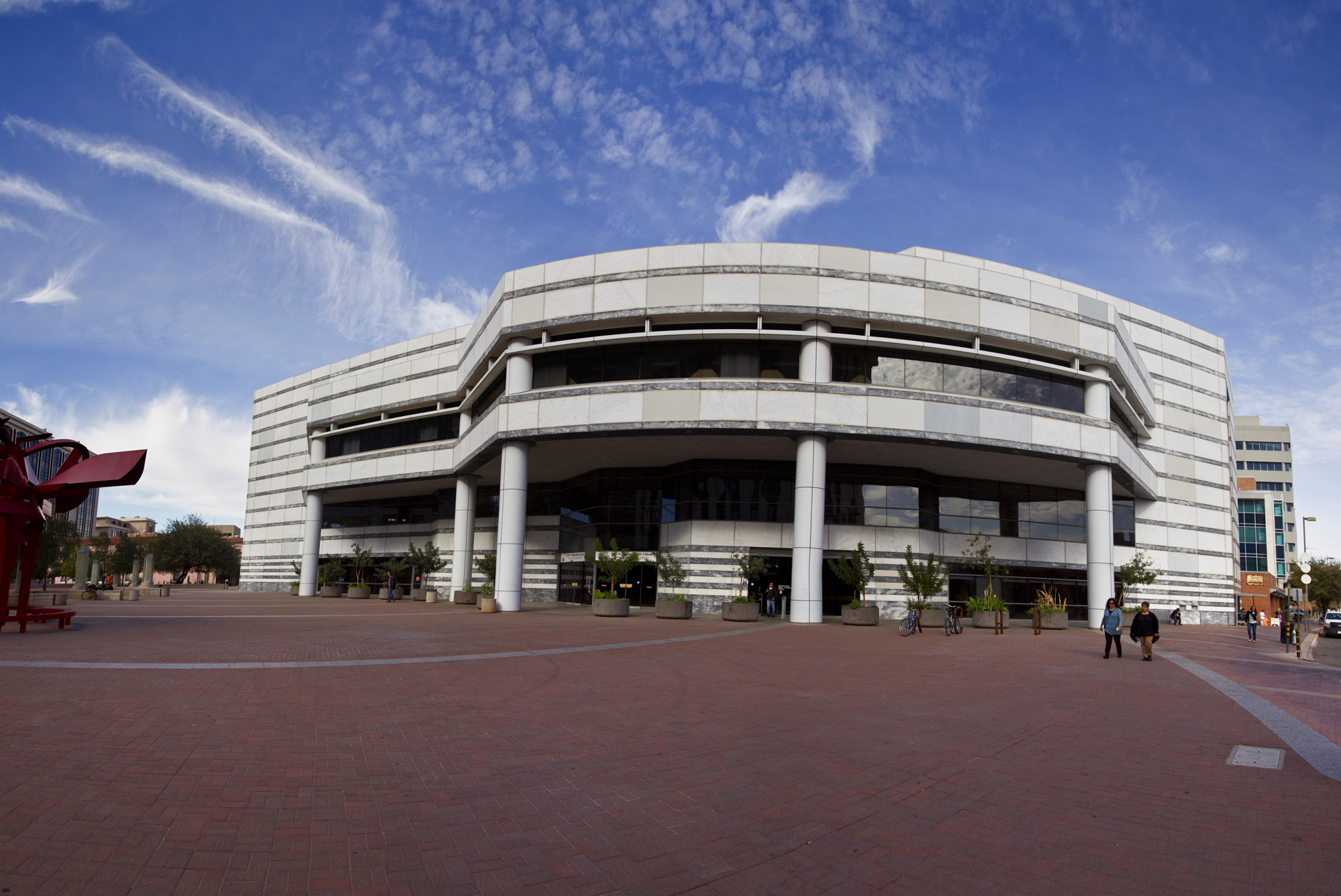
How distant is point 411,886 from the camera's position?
454cm

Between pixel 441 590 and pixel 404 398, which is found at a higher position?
pixel 404 398

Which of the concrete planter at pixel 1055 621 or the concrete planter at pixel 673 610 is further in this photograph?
the concrete planter at pixel 1055 621

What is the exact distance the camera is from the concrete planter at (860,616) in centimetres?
2992

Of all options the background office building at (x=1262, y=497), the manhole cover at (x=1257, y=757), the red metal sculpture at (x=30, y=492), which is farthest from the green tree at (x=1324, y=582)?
the red metal sculpture at (x=30, y=492)

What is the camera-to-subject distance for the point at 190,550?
85.9 m

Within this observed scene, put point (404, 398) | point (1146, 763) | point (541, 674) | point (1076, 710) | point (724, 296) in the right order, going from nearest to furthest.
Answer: point (1146, 763), point (1076, 710), point (541, 674), point (724, 296), point (404, 398)

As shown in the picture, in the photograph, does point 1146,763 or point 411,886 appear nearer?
point 411,886

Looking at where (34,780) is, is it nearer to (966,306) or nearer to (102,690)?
(102,690)

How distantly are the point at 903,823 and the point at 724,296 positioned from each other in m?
26.0

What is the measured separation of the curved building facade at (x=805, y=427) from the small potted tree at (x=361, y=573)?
745 centimetres

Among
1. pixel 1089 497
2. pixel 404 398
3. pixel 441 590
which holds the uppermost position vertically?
pixel 404 398

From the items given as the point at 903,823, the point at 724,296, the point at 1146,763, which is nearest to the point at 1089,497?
the point at 724,296

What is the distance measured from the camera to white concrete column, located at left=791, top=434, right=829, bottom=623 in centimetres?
2916

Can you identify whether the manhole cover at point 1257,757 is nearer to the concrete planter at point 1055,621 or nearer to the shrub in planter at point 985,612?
the shrub in planter at point 985,612
